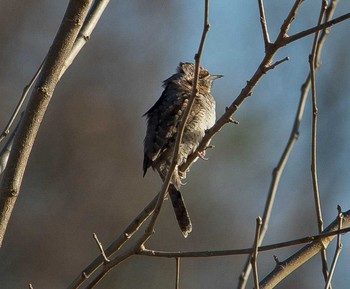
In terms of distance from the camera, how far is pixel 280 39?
10.1 feet

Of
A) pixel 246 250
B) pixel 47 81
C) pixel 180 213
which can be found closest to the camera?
pixel 246 250

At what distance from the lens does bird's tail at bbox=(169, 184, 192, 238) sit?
530 centimetres

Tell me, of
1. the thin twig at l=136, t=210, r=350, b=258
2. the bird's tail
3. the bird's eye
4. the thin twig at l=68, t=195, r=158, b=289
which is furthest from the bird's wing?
the thin twig at l=136, t=210, r=350, b=258

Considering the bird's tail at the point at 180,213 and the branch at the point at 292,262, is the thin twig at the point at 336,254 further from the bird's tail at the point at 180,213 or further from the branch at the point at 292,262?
the bird's tail at the point at 180,213

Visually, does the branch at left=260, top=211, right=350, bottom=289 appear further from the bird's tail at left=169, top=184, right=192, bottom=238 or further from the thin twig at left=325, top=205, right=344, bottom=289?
the bird's tail at left=169, top=184, right=192, bottom=238

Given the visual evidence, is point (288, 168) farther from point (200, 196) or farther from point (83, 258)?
point (83, 258)

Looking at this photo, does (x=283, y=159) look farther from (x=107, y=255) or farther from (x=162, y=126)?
(x=162, y=126)

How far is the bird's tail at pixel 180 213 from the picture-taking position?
17.4 feet

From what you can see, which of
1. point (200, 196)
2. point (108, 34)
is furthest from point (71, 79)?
point (200, 196)

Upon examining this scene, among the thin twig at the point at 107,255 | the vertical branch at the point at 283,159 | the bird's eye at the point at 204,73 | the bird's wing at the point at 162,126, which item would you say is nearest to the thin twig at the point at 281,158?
the vertical branch at the point at 283,159

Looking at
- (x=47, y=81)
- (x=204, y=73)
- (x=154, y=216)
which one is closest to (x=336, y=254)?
(x=154, y=216)

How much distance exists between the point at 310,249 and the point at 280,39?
876mm

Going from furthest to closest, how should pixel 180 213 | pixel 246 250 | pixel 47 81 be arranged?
pixel 180 213 → pixel 47 81 → pixel 246 250

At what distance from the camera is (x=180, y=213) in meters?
5.30
